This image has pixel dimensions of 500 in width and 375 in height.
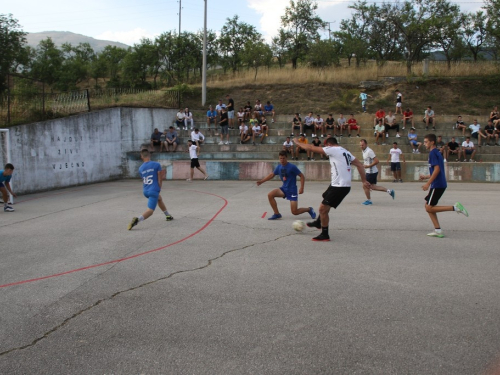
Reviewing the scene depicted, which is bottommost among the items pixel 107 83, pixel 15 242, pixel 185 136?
pixel 15 242

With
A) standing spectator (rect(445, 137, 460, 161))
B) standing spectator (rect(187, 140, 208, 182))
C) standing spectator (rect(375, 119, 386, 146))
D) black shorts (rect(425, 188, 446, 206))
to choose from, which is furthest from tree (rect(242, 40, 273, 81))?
black shorts (rect(425, 188, 446, 206))

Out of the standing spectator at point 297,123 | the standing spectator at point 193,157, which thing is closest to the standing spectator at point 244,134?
the standing spectator at point 297,123

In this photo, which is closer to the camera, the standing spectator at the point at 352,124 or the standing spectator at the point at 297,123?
the standing spectator at the point at 297,123

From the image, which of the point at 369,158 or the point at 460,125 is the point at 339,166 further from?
→ the point at 460,125

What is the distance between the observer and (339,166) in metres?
8.34

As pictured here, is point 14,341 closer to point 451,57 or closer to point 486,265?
point 486,265

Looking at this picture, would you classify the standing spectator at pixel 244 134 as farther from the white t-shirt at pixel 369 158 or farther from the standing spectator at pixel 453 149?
→ the white t-shirt at pixel 369 158

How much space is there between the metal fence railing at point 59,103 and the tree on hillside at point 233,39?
17.2 metres

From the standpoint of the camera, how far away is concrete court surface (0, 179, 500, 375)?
3.95 metres

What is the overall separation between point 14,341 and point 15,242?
506 centimetres

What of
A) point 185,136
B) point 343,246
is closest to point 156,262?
point 343,246

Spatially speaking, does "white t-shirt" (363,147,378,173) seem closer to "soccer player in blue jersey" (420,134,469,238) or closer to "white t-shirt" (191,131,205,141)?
"soccer player in blue jersey" (420,134,469,238)

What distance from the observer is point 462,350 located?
3.99m

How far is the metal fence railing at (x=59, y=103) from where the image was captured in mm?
18156
